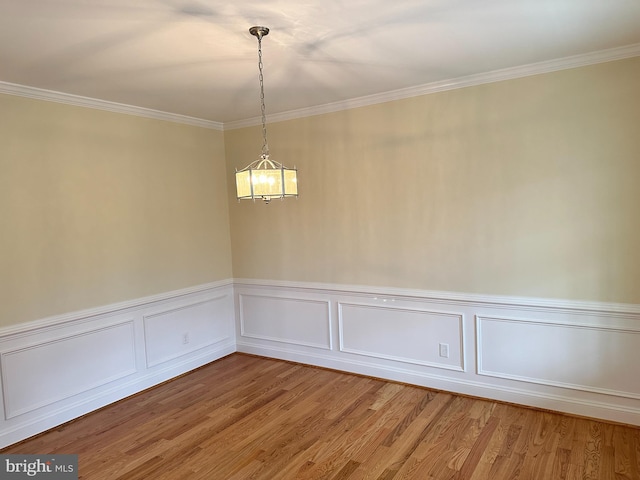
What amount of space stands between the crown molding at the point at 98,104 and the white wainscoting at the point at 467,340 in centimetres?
180

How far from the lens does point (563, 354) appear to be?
10.6ft

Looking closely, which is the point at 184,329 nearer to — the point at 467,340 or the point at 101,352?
the point at 101,352

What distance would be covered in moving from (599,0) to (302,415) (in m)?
3.25

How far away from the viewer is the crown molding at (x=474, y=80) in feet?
9.57

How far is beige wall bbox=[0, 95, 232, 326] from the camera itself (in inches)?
124

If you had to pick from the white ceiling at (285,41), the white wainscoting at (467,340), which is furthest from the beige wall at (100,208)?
the white wainscoting at (467,340)

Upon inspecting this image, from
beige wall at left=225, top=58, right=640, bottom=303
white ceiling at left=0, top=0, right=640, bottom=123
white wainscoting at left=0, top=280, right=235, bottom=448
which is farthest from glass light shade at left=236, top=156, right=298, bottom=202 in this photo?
white wainscoting at left=0, top=280, right=235, bottom=448

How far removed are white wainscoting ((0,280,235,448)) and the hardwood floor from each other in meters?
0.16

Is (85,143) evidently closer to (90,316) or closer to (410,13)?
(90,316)

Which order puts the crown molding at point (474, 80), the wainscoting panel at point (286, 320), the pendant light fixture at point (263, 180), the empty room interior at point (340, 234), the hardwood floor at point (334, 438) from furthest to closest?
the wainscoting panel at point (286, 320), the crown molding at point (474, 80), the hardwood floor at point (334, 438), the empty room interior at point (340, 234), the pendant light fixture at point (263, 180)

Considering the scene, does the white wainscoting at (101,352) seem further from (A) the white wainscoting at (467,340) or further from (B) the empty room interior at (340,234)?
(A) the white wainscoting at (467,340)

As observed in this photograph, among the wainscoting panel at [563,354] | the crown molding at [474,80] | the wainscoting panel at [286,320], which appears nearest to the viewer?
the crown molding at [474,80]

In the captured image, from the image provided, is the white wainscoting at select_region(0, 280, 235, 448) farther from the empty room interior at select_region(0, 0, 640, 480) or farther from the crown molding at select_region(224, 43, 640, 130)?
the crown molding at select_region(224, 43, 640, 130)

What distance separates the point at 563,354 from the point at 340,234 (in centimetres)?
208
